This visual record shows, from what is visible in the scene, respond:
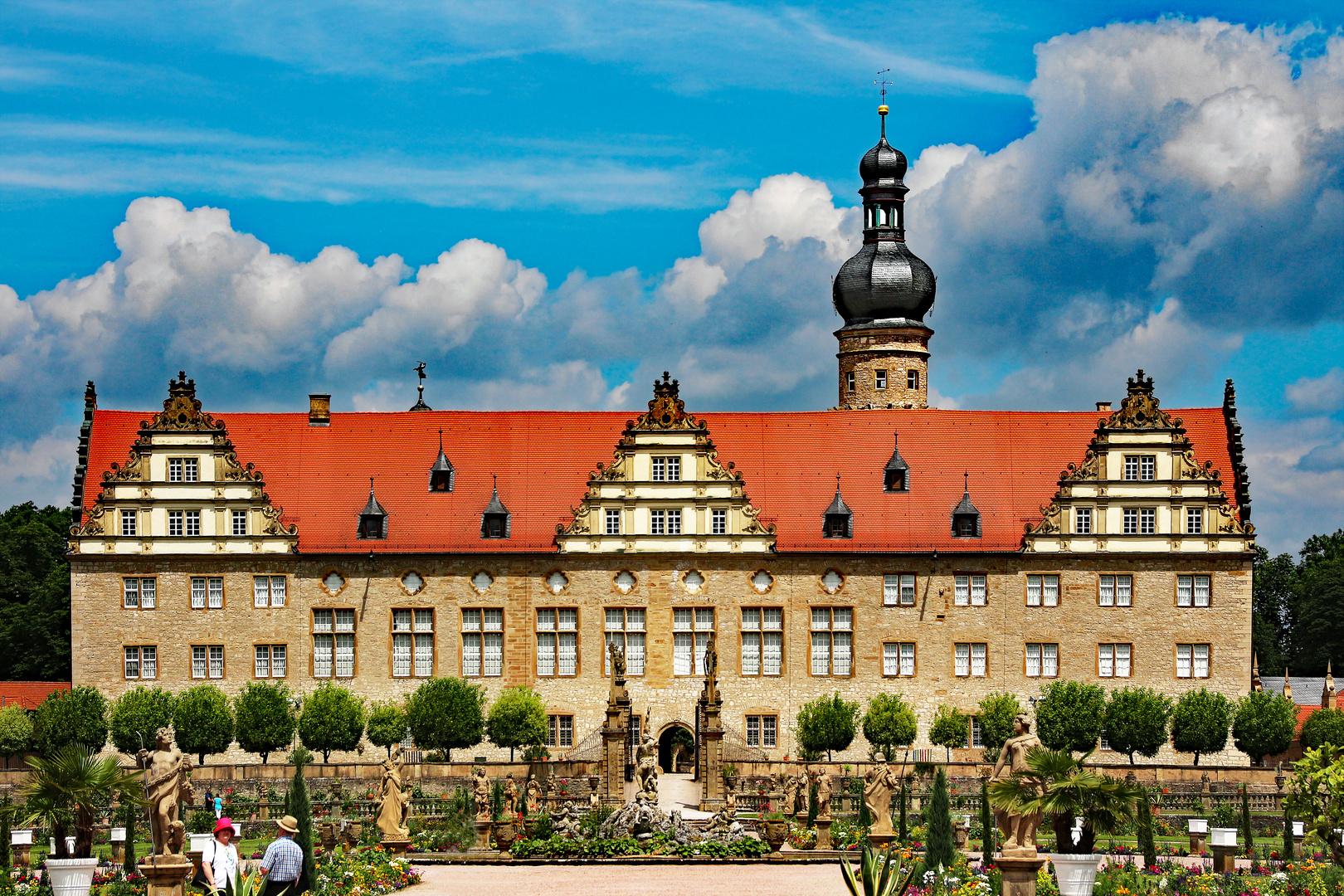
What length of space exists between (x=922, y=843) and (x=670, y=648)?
72.9 ft

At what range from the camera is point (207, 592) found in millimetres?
56938

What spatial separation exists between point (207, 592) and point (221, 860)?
33888 mm

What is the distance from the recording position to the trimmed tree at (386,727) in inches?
2162

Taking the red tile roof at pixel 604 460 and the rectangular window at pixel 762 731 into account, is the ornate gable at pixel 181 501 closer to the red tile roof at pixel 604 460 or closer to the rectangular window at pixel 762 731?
the red tile roof at pixel 604 460

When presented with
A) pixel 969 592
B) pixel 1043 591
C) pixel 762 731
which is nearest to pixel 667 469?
pixel 762 731

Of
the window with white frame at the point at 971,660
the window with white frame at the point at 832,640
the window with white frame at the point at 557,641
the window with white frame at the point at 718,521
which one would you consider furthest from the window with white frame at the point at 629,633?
the window with white frame at the point at 971,660

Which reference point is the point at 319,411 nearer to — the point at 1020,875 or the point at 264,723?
the point at 264,723

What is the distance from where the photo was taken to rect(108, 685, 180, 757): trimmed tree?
54062 mm

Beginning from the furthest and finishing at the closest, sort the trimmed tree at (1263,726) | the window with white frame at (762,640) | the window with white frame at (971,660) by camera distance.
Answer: the window with white frame at (762,640), the window with white frame at (971,660), the trimmed tree at (1263,726)

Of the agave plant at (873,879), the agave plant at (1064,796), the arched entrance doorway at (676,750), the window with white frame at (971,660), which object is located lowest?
the arched entrance doorway at (676,750)

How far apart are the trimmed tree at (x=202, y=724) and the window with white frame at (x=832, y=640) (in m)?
18.3

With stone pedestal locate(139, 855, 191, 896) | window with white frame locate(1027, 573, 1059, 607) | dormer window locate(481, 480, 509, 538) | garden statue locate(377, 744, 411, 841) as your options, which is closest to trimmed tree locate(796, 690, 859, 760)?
window with white frame locate(1027, 573, 1059, 607)

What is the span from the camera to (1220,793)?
151 feet

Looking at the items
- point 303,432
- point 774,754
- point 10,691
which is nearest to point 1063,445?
point 774,754
